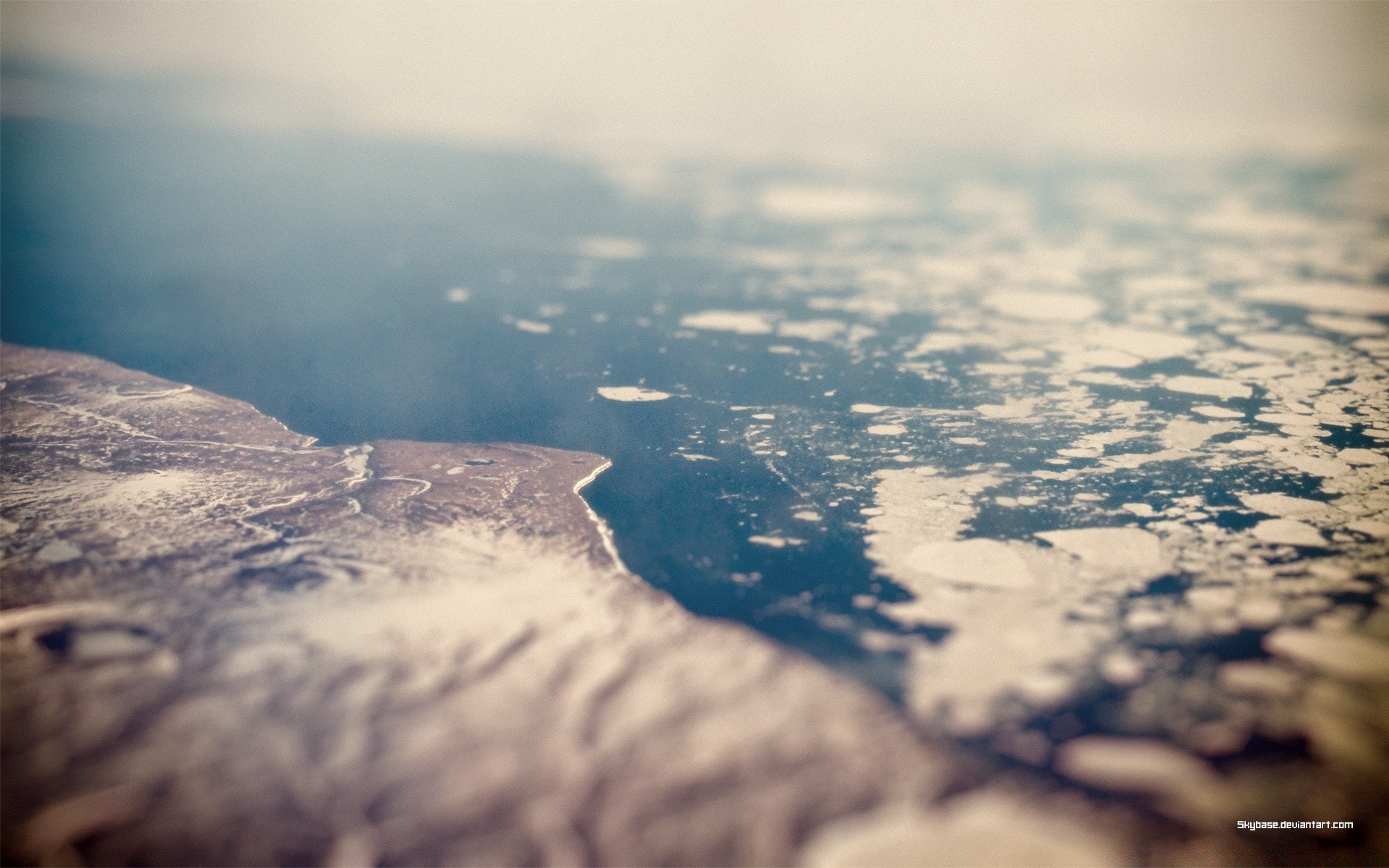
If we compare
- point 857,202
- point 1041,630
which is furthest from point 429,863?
point 857,202

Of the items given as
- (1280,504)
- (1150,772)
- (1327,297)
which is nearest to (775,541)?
(1150,772)

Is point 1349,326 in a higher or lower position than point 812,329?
higher

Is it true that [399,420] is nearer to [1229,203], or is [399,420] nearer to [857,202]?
[857,202]

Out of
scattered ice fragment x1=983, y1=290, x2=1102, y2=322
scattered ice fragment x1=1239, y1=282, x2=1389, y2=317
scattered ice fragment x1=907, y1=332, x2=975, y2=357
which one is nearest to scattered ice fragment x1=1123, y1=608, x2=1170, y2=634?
scattered ice fragment x1=907, y1=332, x2=975, y2=357

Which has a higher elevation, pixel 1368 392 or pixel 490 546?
pixel 1368 392

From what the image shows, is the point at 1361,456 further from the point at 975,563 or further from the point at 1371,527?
the point at 975,563

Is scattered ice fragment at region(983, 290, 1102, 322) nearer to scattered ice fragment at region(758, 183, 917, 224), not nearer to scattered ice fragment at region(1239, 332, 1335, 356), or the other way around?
scattered ice fragment at region(1239, 332, 1335, 356)

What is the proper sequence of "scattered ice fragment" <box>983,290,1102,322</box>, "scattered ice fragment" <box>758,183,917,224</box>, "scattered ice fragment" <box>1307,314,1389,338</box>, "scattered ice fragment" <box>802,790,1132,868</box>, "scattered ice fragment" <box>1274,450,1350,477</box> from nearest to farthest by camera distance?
"scattered ice fragment" <box>802,790,1132,868</box> → "scattered ice fragment" <box>1274,450,1350,477</box> → "scattered ice fragment" <box>1307,314,1389,338</box> → "scattered ice fragment" <box>983,290,1102,322</box> → "scattered ice fragment" <box>758,183,917,224</box>
